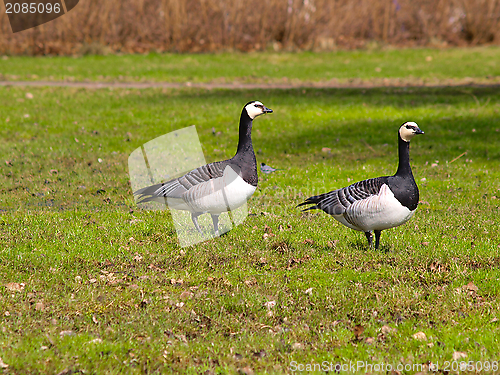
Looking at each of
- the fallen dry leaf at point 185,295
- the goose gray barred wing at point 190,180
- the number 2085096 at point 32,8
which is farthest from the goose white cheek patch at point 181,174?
the number 2085096 at point 32,8

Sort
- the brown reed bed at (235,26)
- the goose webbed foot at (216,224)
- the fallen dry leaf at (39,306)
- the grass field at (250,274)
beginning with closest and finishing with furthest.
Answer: the grass field at (250,274), the fallen dry leaf at (39,306), the goose webbed foot at (216,224), the brown reed bed at (235,26)

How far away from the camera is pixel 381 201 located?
282 inches

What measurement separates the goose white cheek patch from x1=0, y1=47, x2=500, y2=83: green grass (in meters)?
12.2

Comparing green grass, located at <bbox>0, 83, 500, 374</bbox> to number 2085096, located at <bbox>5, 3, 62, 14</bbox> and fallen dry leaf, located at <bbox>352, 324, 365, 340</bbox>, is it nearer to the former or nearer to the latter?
fallen dry leaf, located at <bbox>352, 324, 365, 340</bbox>

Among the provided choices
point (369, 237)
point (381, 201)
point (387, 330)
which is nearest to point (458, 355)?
point (387, 330)

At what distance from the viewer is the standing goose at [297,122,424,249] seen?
282 inches

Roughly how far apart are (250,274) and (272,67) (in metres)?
23.8

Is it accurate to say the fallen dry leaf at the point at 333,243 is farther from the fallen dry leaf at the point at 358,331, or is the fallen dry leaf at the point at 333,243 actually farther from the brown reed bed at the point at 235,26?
the brown reed bed at the point at 235,26

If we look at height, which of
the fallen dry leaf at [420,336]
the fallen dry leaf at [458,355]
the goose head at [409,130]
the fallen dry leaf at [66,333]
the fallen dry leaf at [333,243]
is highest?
the goose head at [409,130]

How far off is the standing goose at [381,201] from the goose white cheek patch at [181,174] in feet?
5.53

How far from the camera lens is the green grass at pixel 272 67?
2648 cm

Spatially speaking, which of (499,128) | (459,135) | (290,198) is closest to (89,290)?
(290,198)

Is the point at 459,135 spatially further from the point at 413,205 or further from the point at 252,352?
the point at 252,352

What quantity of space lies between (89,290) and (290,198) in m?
5.42
